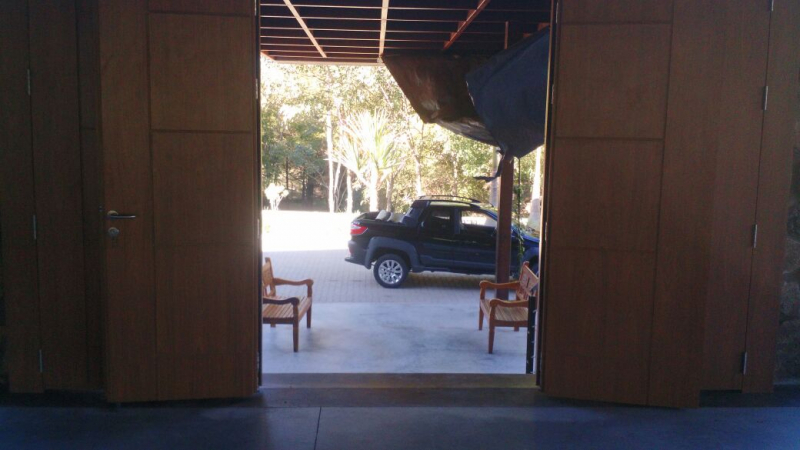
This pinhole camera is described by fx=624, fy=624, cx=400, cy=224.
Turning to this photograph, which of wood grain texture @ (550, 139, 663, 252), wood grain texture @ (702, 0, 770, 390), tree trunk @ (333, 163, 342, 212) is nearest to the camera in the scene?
wood grain texture @ (550, 139, 663, 252)

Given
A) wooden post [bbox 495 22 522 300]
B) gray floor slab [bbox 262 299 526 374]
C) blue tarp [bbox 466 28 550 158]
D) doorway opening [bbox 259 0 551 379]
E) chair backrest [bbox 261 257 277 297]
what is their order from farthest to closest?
wooden post [bbox 495 22 522 300] → chair backrest [bbox 261 257 277 297] → doorway opening [bbox 259 0 551 379] → blue tarp [bbox 466 28 550 158] → gray floor slab [bbox 262 299 526 374]

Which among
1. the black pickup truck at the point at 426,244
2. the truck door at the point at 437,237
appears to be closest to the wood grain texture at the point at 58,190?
the black pickup truck at the point at 426,244

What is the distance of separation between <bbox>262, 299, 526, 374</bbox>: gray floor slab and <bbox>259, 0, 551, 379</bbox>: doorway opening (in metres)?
0.02

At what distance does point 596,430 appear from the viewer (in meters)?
3.84

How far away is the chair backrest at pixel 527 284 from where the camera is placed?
19.8 ft

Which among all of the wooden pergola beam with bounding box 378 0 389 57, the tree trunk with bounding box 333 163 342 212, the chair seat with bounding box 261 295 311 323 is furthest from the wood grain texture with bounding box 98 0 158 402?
the tree trunk with bounding box 333 163 342 212

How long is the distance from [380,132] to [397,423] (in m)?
14.7

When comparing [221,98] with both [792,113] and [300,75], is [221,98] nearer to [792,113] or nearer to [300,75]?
[792,113]

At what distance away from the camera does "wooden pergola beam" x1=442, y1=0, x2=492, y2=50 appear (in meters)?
5.82

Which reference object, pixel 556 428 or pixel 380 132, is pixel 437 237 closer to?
pixel 556 428

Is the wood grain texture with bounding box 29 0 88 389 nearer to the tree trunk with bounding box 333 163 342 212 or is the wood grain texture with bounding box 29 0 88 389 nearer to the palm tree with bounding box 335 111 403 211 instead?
the palm tree with bounding box 335 111 403 211

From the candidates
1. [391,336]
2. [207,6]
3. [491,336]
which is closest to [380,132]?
[391,336]

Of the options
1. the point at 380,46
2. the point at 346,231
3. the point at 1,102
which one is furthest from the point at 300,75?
the point at 1,102

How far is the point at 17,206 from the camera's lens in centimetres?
405
